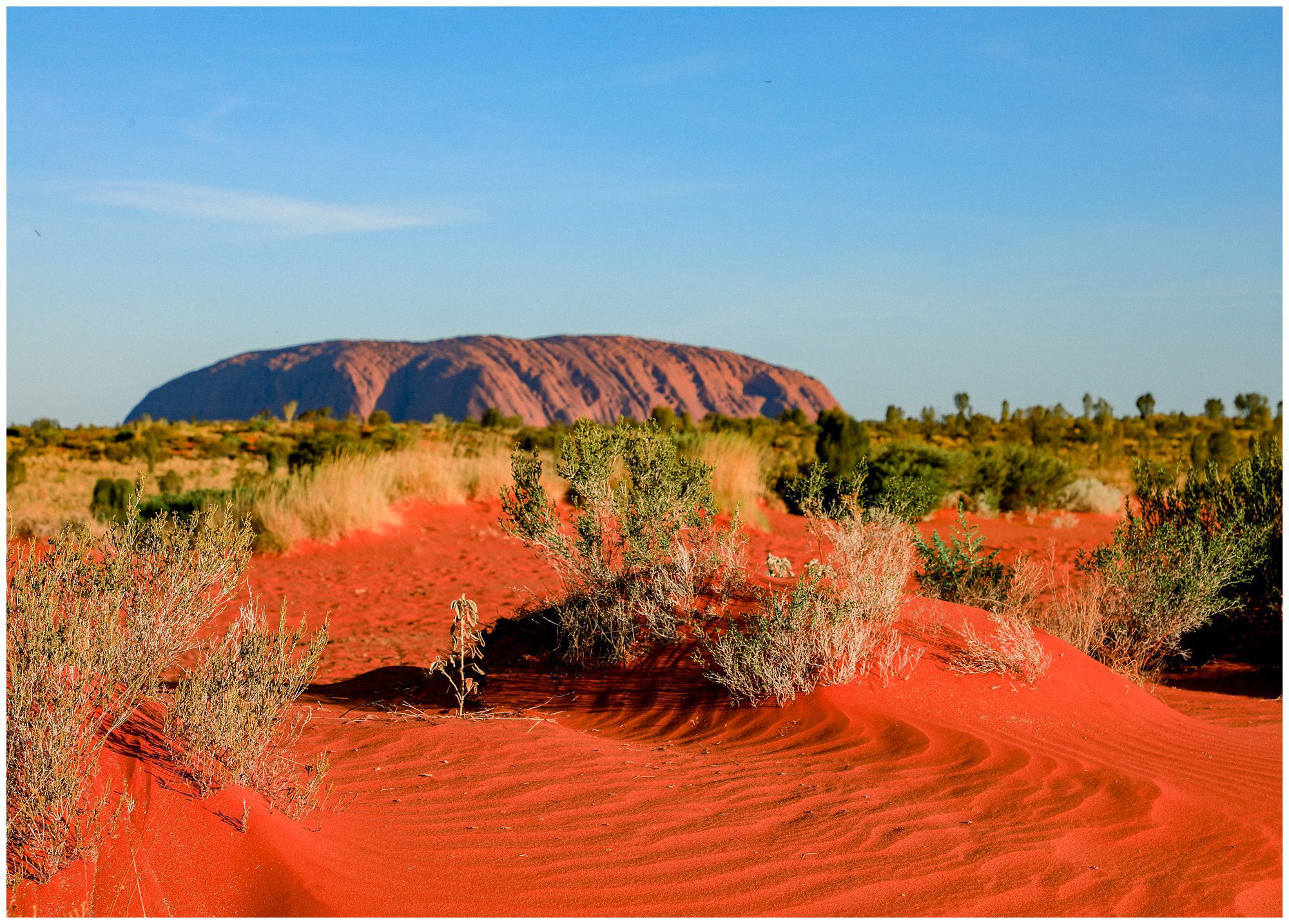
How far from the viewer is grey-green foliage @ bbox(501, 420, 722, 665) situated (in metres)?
7.66

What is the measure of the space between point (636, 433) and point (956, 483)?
539 inches

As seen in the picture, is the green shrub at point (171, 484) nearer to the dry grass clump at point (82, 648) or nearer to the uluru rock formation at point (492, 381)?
the dry grass clump at point (82, 648)

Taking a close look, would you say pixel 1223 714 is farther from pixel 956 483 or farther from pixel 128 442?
pixel 128 442

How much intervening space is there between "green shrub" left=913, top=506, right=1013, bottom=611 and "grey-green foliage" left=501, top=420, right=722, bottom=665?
232cm

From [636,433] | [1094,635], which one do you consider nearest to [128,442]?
[636,433]

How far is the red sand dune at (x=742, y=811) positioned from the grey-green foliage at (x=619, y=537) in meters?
0.36

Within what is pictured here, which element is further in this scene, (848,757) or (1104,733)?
(1104,733)

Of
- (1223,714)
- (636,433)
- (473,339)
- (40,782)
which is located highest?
(473,339)

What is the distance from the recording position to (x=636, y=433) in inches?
330

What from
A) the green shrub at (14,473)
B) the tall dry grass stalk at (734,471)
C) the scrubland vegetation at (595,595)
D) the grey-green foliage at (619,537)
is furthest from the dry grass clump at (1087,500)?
the green shrub at (14,473)

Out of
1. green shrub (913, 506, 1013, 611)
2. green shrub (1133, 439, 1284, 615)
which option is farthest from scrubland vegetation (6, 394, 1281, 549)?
green shrub (913, 506, 1013, 611)

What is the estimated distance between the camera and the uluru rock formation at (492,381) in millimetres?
97375

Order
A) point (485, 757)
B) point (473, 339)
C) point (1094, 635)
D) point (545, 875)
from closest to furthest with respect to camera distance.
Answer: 1. point (545, 875)
2. point (485, 757)
3. point (1094, 635)
4. point (473, 339)

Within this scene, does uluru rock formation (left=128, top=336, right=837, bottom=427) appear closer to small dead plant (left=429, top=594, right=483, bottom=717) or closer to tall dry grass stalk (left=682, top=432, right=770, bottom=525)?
tall dry grass stalk (left=682, top=432, right=770, bottom=525)
